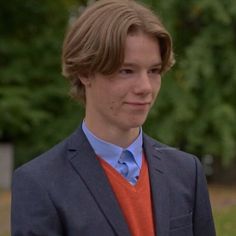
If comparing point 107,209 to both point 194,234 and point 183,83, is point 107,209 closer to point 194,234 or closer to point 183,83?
point 194,234

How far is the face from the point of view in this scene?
1671 mm

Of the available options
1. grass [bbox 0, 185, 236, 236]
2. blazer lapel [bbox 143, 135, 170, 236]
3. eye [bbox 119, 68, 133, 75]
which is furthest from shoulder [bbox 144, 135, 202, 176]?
grass [bbox 0, 185, 236, 236]

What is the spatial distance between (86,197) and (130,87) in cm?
29

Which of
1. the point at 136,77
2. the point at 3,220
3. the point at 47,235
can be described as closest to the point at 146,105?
the point at 136,77

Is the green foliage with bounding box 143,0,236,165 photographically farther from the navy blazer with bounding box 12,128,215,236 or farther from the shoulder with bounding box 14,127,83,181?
the shoulder with bounding box 14,127,83,181

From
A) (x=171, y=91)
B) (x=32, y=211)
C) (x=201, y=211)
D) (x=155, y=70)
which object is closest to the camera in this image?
(x=32, y=211)

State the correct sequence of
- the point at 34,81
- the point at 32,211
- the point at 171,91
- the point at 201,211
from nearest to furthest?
the point at 32,211, the point at 201,211, the point at 171,91, the point at 34,81

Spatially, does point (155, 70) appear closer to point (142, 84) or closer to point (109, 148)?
point (142, 84)

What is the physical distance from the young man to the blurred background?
27.9ft

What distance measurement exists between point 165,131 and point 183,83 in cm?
96

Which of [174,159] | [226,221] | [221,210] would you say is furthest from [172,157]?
[221,210]

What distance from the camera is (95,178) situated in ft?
5.62

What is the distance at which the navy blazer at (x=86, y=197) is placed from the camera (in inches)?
64.2

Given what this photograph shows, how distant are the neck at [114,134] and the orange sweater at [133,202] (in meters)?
0.06
